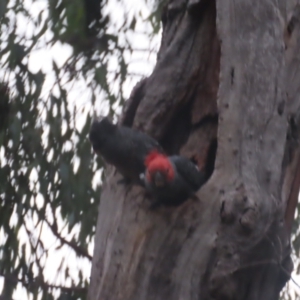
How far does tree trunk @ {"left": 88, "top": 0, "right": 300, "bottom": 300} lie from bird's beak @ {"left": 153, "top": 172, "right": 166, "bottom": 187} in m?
0.09

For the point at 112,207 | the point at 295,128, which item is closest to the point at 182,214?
the point at 112,207

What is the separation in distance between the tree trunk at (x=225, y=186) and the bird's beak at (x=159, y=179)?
0.09 meters

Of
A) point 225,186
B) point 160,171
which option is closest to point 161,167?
point 160,171

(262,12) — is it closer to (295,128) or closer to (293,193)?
(295,128)

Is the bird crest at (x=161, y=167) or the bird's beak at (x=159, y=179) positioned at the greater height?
the bird crest at (x=161, y=167)

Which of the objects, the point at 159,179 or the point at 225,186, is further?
the point at 159,179

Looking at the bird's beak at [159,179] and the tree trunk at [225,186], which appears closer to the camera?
the tree trunk at [225,186]

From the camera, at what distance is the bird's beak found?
2253mm

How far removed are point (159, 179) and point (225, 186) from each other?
0.95 ft

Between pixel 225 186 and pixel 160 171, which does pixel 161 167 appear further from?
pixel 225 186

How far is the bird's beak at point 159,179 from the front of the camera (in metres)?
2.25

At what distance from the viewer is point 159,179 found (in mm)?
2271

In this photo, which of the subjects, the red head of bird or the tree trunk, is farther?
the red head of bird

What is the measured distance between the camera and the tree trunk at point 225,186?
200cm
